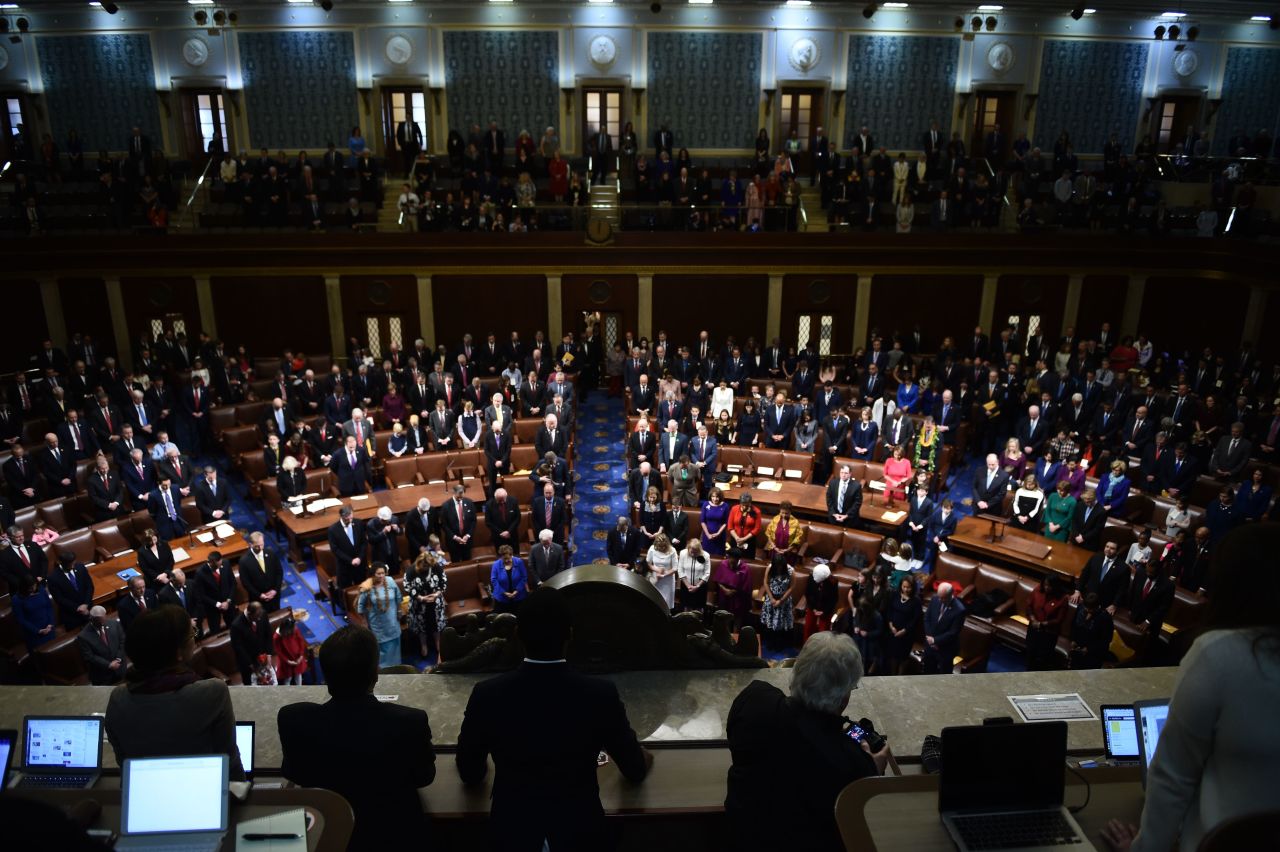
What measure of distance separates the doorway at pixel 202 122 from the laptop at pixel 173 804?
21112 mm

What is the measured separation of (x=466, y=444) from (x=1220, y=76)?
21174 mm

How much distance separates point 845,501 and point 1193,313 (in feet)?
44.2

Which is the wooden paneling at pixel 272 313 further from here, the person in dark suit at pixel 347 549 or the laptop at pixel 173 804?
the laptop at pixel 173 804

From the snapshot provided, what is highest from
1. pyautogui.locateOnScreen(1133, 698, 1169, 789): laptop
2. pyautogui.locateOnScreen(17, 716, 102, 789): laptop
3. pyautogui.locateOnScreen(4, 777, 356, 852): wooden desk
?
pyautogui.locateOnScreen(1133, 698, 1169, 789): laptop

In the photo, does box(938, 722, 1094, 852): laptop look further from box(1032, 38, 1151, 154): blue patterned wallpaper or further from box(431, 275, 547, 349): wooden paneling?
box(1032, 38, 1151, 154): blue patterned wallpaper

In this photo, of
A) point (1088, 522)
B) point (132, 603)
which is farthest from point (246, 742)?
point (1088, 522)

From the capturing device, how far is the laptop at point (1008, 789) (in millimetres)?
2793

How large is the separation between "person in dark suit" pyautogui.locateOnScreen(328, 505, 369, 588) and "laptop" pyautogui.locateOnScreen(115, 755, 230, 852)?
6.90 meters

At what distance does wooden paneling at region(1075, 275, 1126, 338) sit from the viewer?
19.3 metres

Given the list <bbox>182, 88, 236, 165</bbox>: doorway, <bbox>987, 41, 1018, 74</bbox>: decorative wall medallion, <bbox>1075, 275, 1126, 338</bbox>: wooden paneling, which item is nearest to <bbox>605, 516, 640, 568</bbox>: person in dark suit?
<bbox>1075, 275, 1126, 338</bbox>: wooden paneling

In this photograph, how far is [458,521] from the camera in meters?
10.4

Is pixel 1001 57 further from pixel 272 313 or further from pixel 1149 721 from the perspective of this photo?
pixel 1149 721

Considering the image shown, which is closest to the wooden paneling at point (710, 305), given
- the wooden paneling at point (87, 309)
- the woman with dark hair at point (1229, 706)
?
the wooden paneling at point (87, 309)

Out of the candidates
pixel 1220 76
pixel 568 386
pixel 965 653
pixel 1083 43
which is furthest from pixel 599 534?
pixel 1220 76
